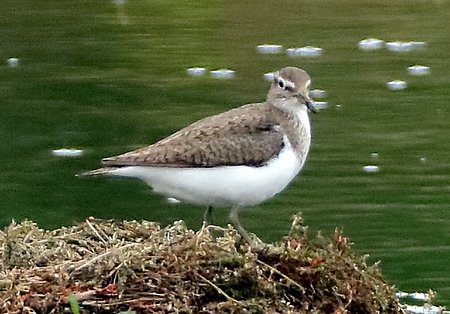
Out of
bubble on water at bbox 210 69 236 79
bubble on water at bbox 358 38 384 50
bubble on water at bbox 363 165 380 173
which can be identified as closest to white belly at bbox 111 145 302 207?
bubble on water at bbox 363 165 380 173

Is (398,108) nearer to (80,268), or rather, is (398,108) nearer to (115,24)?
(115,24)

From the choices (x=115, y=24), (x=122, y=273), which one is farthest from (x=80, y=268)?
(x=115, y=24)

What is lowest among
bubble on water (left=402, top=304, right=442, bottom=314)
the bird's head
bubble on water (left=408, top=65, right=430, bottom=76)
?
bubble on water (left=408, top=65, right=430, bottom=76)

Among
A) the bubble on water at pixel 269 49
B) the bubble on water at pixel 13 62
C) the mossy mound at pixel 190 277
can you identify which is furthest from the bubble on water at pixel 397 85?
the mossy mound at pixel 190 277

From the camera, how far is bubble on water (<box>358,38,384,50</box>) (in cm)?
1340

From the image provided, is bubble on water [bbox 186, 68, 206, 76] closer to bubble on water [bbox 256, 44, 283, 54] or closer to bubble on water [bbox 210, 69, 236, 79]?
bubble on water [bbox 210, 69, 236, 79]

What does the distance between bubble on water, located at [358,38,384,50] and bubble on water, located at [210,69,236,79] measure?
4.80ft

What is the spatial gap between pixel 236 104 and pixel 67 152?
164 cm

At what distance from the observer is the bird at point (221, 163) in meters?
6.70

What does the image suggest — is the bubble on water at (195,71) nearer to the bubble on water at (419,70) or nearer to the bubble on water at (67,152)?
the bubble on water at (419,70)

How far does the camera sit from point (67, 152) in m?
10.3

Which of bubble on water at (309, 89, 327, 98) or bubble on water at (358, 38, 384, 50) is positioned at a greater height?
bubble on water at (309, 89, 327, 98)

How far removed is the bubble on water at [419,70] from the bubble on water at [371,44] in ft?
2.73

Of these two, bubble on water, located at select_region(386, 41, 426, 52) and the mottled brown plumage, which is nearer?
the mottled brown plumage
